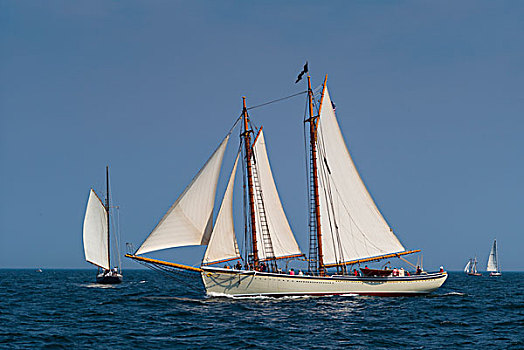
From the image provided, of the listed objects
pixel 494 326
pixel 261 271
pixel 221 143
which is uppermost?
pixel 221 143

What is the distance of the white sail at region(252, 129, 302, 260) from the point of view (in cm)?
4447

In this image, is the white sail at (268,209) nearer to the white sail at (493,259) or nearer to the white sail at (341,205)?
the white sail at (341,205)

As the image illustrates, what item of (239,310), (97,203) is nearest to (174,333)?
(239,310)

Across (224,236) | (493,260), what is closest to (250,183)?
(224,236)

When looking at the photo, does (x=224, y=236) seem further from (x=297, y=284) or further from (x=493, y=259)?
(x=493, y=259)

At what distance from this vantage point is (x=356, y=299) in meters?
41.3

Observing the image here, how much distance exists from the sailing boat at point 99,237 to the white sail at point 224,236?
127 feet

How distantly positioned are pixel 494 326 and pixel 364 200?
16.9 metres

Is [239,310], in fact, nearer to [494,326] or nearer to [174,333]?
[174,333]

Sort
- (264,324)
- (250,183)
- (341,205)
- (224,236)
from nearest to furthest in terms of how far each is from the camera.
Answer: (264,324) < (224,236) < (250,183) < (341,205)

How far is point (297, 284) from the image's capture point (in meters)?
41.2

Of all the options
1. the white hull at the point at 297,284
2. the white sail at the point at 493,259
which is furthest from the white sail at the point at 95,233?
the white sail at the point at 493,259

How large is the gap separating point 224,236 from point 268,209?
5921 mm

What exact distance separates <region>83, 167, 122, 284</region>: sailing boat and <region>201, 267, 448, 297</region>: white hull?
38458mm
